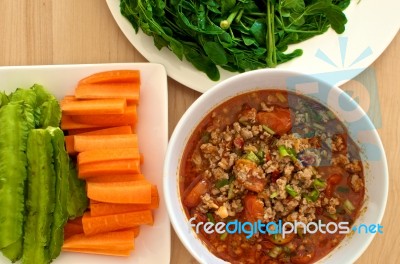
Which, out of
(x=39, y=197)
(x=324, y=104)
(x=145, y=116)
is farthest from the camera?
(x=145, y=116)

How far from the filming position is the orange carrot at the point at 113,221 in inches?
56.1

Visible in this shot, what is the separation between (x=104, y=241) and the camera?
1.44m

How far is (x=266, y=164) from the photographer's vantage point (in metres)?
1.29

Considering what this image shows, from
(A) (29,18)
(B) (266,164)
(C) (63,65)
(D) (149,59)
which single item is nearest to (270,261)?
(B) (266,164)

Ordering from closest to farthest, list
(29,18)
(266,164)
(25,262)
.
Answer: (266,164)
(25,262)
(29,18)

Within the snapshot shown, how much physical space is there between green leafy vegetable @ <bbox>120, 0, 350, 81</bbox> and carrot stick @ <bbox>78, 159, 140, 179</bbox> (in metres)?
0.32

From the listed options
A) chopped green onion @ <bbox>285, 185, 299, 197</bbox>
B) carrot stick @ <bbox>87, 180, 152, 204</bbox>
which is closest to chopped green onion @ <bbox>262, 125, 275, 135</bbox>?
chopped green onion @ <bbox>285, 185, 299, 197</bbox>

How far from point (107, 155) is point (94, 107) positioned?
0.44 ft

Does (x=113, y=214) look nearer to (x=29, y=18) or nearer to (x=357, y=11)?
(x=29, y=18)

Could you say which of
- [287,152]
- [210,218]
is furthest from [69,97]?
[287,152]

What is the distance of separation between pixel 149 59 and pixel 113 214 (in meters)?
0.43

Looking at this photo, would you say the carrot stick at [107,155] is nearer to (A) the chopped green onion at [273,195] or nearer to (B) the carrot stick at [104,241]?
(B) the carrot stick at [104,241]

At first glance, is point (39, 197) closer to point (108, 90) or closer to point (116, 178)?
point (116, 178)

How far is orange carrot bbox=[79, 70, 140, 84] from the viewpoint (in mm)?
1458
